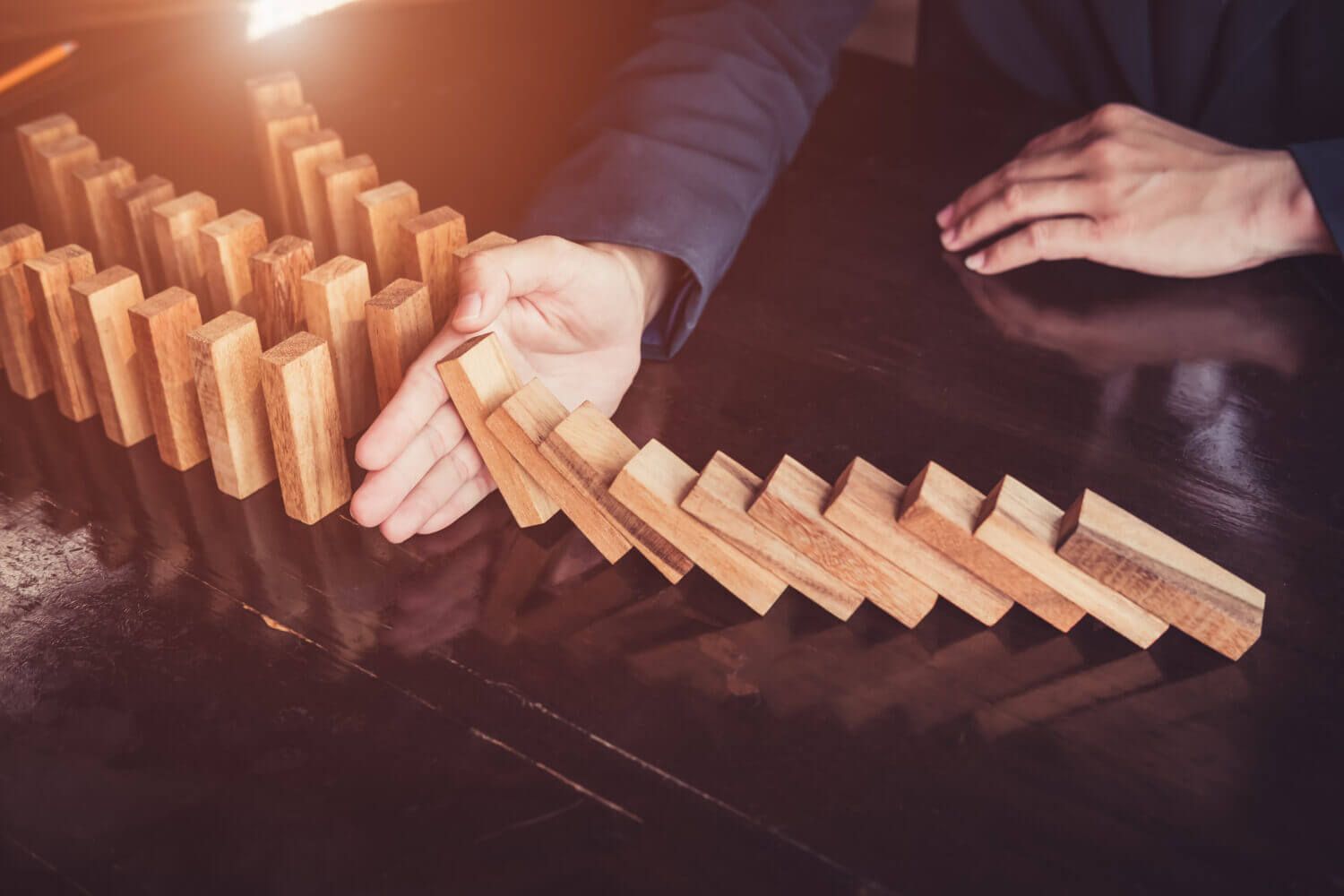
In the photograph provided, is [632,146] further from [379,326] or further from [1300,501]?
[1300,501]

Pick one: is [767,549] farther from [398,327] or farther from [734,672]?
[398,327]

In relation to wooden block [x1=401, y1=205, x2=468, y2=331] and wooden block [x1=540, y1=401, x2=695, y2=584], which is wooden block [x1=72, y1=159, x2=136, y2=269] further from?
wooden block [x1=540, y1=401, x2=695, y2=584]

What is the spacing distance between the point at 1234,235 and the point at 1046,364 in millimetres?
259

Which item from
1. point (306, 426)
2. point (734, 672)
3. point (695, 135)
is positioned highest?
point (695, 135)

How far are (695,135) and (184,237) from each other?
0.47 metres

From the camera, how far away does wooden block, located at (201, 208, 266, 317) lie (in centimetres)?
85

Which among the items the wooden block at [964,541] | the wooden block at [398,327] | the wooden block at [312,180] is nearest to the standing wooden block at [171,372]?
the wooden block at [398,327]

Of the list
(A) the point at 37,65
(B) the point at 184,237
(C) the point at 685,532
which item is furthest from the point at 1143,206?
(A) the point at 37,65

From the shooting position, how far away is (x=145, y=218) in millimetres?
920

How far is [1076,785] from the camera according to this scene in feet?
2.00

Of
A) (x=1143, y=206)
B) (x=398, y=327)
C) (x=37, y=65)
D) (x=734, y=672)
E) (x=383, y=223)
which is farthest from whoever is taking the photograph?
(x=37, y=65)

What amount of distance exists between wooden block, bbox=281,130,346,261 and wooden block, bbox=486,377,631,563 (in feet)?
1.18

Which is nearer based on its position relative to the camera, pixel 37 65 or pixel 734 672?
pixel 734 672

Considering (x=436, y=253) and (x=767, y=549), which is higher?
(x=436, y=253)
